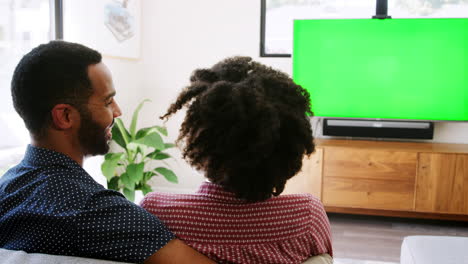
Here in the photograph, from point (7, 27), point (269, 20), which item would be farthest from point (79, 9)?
point (269, 20)

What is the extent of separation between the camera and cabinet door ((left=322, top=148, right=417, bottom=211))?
120 inches

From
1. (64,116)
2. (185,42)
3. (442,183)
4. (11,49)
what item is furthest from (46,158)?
(185,42)

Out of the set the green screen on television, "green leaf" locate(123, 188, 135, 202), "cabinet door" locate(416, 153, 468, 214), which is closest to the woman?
"green leaf" locate(123, 188, 135, 202)

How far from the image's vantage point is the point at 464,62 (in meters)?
3.19

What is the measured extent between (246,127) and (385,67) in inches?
112

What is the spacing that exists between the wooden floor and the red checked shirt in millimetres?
1848

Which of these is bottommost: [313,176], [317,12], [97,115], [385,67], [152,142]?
[313,176]

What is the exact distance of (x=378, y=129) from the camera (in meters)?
3.38

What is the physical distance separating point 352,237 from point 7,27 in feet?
8.59

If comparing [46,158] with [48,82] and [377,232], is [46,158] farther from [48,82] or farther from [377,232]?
[377,232]

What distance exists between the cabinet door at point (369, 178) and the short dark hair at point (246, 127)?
2352 mm

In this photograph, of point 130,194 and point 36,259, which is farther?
point 130,194

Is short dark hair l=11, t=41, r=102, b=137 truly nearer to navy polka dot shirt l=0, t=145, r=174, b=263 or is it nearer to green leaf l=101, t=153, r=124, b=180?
navy polka dot shirt l=0, t=145, r=174, b=263

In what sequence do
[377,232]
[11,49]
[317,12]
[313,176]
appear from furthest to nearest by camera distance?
1. [317,12]
2. [313,176]
3. [377,232]
4. [11,49]
